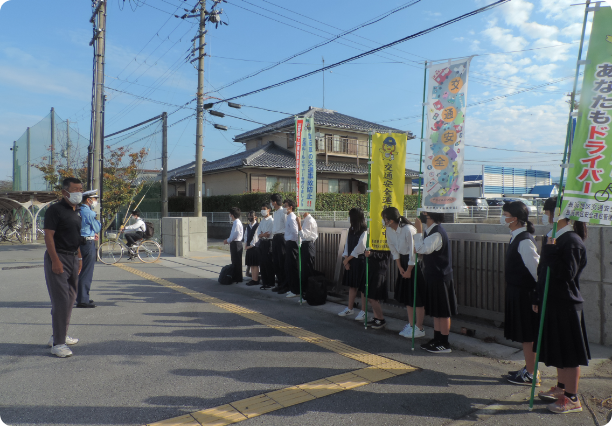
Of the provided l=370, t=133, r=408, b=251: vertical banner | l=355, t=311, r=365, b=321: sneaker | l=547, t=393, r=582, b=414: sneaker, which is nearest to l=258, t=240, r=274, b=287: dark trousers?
l=355, t=311, r=365, b=321: sneaker

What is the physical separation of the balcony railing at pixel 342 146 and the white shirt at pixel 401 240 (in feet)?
80.5

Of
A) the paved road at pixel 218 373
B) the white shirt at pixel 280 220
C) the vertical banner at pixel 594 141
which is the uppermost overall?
the vertical banner at pixel 594 141

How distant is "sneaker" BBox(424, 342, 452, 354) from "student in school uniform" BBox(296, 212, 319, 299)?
304 cm

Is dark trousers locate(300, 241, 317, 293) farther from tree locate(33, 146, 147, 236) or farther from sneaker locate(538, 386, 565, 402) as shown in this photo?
tree locate(33, 146, 147, 236)

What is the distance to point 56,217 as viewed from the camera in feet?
15.2

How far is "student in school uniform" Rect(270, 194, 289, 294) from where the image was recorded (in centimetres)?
802

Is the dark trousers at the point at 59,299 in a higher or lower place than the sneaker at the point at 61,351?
higher

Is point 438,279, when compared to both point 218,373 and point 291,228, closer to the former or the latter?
point 218,373

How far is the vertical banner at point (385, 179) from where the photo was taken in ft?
18.4

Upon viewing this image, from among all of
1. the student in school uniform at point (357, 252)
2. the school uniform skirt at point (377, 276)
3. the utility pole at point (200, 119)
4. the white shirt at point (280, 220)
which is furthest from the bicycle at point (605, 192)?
the utility pole at point (200, 119)

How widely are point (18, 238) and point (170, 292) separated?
56.2ft

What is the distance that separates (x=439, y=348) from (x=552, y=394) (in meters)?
1.36

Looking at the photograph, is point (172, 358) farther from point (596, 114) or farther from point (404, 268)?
point (596, 114)

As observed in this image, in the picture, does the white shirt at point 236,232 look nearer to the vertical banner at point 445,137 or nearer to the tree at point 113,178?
the vertical banner at point 445,137
